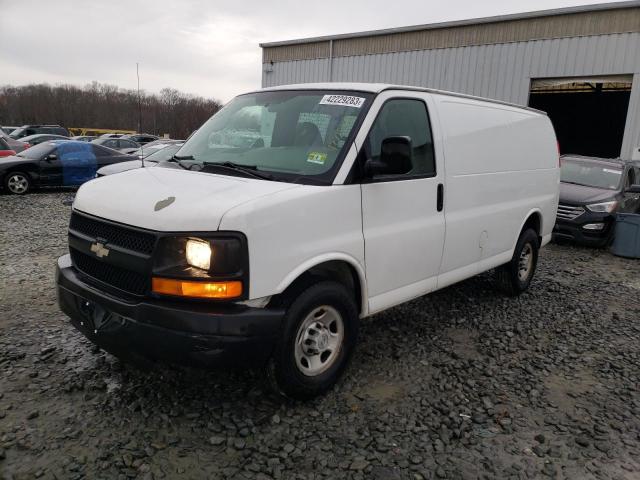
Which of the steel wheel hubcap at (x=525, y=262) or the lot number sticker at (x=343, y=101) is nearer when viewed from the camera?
the lot number sticker at (x=343, y=101)

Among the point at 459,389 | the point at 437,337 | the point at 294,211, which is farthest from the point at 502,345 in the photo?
the point at 294,211

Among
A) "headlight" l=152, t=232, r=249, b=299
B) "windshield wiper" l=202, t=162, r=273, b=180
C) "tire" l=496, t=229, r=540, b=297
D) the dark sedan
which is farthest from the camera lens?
the dark sedan

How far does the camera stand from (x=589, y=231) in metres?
8.81

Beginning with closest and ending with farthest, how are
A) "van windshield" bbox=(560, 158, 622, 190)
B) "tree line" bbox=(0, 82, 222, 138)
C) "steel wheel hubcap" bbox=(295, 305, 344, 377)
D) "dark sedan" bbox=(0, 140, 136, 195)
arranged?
"steel wheel hubcap" bbox=(295, 305, 344, 377) < "van windshield" bbox=(560, 158, 622, 190) < "dark sedan" bbox=(0, 140, 136, 195) < "tree line" bbox=(0, 82, 222, 138)

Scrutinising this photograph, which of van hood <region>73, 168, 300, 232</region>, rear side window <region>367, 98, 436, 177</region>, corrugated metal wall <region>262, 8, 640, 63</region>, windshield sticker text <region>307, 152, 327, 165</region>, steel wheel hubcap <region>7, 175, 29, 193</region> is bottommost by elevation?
steel wheel hubcap <region>7, 175, 29, 193</region>

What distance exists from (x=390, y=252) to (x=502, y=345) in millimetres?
1643

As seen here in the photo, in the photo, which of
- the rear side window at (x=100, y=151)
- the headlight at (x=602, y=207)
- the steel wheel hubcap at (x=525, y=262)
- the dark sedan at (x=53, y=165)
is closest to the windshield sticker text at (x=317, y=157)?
the steel wheel hubcap at (x=525, y=262)

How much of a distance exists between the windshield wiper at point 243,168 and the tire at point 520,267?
3352mm

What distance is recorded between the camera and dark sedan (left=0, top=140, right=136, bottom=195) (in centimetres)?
1230

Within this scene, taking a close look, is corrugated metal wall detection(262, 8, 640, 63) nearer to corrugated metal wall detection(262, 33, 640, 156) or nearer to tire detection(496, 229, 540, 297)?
corrugated metal wall detection(262, 33, 640, 156)

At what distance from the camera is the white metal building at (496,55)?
1504cm

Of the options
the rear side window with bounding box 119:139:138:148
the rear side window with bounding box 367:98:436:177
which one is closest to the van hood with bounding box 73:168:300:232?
the rear side window with bounding box 367:98:436:177

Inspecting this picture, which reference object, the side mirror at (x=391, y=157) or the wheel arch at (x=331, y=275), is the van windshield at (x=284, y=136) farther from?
the wheel arch at (x=331, y=275)

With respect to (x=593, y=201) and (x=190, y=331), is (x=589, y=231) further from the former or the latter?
(x=190, y=331)
